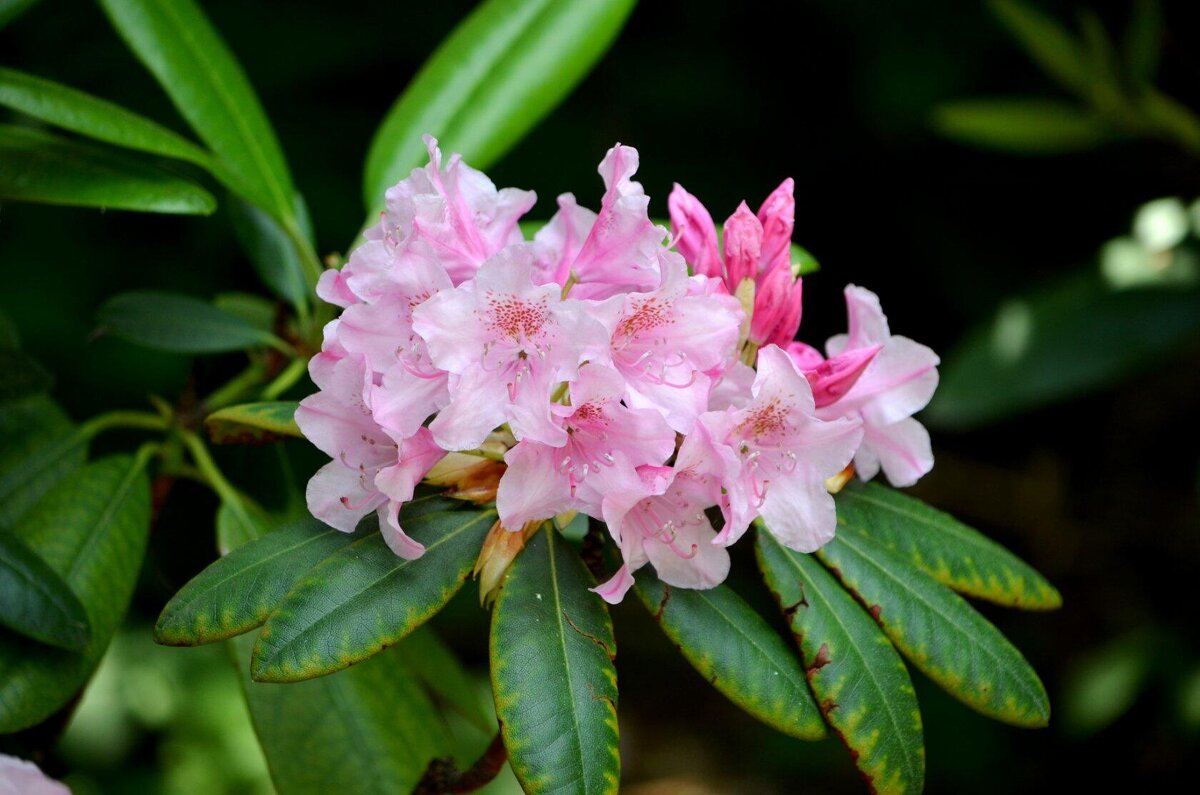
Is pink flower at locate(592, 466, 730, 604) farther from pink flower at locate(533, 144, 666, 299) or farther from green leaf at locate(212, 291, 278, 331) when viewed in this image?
green leaf at locate(212, 291, 278, 331)

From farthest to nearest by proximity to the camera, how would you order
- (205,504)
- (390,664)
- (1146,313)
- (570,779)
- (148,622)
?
(148,622) < (1146,313) < (205,504) < (390,664) < (570,779)

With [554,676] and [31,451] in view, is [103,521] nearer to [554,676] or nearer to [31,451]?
[31,451]

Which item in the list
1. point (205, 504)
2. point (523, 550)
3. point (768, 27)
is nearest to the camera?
point (523, 550)

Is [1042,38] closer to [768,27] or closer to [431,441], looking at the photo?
[768,27]

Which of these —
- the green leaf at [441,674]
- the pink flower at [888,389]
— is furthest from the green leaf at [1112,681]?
the pink flower at [888,389]

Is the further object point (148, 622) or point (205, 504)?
point (148, 622)

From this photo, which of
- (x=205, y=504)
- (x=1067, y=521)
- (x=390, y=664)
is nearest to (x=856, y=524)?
(x=390, y=664)

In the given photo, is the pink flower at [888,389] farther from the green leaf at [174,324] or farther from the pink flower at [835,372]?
the green leaf at [174,324]

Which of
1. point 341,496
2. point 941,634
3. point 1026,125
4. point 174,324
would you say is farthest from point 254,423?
point 1026,125

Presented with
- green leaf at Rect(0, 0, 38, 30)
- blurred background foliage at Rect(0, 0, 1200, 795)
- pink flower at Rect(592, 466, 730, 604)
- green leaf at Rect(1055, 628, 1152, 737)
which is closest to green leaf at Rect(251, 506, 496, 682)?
pink flower at Rect(592, 466, 730, 604)
